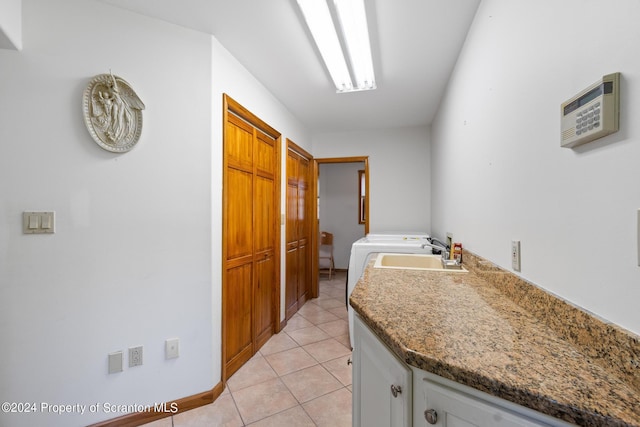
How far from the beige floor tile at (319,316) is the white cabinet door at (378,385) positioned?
2.04 metres

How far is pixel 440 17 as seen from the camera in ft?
5.24

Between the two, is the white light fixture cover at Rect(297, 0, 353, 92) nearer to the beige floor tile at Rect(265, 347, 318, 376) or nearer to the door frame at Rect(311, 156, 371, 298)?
the door frame at Rect(311, 156, 371, 298)

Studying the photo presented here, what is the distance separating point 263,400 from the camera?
1.78 metres

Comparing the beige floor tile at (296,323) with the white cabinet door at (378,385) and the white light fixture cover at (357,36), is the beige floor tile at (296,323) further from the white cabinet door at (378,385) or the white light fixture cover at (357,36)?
the white light fixture cover at (357,36)

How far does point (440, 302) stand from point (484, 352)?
0.37m

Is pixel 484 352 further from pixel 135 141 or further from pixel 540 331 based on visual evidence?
pixel 135 141

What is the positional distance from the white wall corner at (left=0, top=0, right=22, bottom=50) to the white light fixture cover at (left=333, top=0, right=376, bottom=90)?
1.57m

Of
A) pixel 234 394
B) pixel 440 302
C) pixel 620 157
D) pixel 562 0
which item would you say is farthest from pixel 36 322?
pixel 562 0

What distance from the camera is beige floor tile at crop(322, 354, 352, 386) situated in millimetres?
2018

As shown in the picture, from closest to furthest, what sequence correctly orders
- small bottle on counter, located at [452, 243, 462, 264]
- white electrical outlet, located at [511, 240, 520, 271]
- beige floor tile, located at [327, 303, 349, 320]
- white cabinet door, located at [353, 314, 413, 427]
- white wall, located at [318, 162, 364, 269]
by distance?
white cabinet door, located at [353, 314, 413, 427] < white electrical outlet, located at [511, 240, 520, 271] < small bottle on counter, located at [452, 243, 462, 264] < beige floor tile, located at [327, 303, 349, 320] < white wall, located at [318, 162, 364, 269]

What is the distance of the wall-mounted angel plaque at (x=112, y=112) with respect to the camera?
147 centimetres

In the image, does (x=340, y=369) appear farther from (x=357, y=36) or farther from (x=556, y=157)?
(x=357, y=36)

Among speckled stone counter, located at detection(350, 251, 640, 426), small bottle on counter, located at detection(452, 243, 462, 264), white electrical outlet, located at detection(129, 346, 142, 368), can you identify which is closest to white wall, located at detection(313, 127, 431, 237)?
small bottle on counter, located at detection(452, 243, 462, 264)

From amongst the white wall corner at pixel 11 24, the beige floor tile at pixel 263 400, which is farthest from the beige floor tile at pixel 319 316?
A: the white wall corner at pixel 11 24
